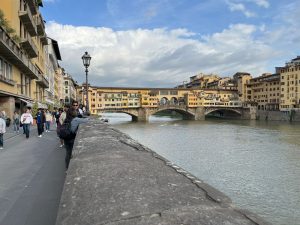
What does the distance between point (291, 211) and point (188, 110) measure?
93.5m

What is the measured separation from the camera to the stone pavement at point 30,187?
4.71 metres

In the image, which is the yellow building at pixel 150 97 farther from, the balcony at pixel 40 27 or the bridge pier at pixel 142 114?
the balcony at pixel 40 27

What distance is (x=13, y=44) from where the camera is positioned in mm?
25047

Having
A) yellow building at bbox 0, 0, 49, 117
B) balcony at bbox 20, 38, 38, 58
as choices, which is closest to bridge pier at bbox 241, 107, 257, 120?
yellow building at bbox 0, 0, 49, 117

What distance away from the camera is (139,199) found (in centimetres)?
262

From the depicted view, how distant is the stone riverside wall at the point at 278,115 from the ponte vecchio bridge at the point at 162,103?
8.72 ft

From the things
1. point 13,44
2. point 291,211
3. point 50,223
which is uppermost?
point 13,44

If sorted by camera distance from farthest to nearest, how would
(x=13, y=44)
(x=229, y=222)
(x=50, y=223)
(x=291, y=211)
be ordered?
(x=13, y=44)
(x=291, y=211)
(x=50, y=223)
(x=229, y=222)

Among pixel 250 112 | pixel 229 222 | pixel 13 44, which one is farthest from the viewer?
pixel 250 112

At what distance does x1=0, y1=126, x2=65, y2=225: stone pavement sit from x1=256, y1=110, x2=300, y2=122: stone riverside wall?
9291 cm

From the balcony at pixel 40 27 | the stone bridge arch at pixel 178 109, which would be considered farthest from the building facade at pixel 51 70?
the stone bridge arch at pixel 178 109

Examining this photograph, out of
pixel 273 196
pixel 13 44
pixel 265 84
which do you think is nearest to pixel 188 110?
pixel 265 84

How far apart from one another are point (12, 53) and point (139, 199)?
24587 mm

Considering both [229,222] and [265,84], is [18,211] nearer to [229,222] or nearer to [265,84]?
[229,222]
